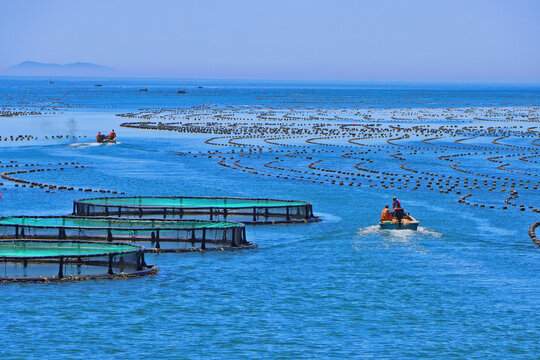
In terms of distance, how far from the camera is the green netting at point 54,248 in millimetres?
48562

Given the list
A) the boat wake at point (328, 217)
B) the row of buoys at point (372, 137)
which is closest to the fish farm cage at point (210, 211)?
the boat wake at point (328, 217)

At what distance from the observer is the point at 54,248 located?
50.0 meters

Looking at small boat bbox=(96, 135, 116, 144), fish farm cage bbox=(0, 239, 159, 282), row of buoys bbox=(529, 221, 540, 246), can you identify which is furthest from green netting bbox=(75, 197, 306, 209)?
small boat bbox=(96, 135, 116, 144)

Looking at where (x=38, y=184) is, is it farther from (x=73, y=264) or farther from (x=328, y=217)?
(x=73, y=264)

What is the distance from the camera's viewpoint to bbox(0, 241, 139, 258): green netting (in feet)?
159

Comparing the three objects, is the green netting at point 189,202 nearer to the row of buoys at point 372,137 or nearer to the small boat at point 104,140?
the row of buoys at point 372,137

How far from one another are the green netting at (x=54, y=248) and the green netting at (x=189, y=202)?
16240 millimetres

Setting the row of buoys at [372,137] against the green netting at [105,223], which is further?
the row of buoys at [372,137]

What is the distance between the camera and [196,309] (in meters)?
41.3

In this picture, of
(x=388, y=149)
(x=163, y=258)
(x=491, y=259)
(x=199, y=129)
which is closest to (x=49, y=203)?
(x=163, y=258)

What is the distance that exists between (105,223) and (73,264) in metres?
12.4

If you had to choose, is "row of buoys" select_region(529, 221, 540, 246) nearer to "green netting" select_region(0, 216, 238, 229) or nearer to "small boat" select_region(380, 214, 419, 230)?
"small boat" select_region(380, 214, 419, 230)

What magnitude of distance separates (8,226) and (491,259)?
2888cm

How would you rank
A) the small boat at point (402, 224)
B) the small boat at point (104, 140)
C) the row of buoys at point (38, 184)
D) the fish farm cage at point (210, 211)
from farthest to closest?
the small boat at point (104, 140) < the row of buoys at point (38, 184) < the fish farm cage at point (210, 211) < the small boat at point (402, 224)
